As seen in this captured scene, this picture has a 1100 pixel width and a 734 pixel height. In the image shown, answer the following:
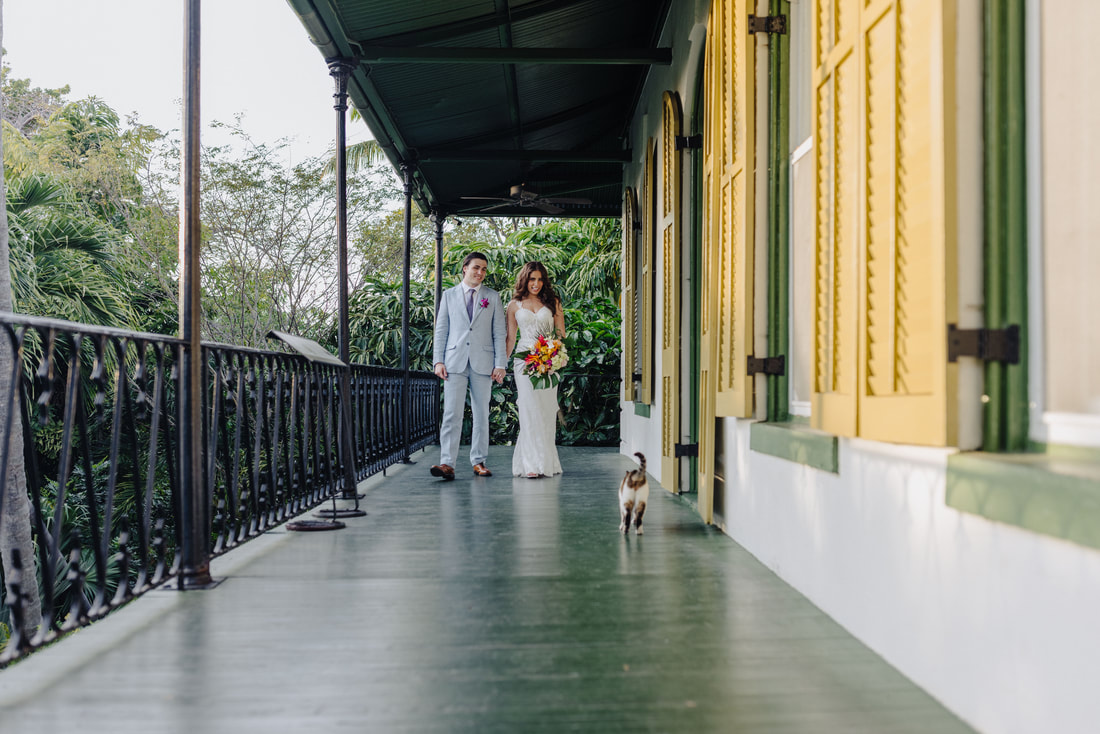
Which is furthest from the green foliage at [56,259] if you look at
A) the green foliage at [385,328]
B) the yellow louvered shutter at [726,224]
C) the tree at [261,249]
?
the yellow louvered shutter at [726,224]

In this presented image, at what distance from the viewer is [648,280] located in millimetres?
6820

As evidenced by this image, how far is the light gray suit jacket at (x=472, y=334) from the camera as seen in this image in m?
6.60

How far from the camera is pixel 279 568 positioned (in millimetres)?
3441

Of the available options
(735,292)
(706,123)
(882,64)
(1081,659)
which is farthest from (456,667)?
(706,123)

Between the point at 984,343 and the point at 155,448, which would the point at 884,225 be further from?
the point at 155,448

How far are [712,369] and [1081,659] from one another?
9.04ft

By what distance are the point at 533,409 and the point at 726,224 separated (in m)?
3.19

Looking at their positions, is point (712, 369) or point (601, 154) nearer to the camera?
point (712, 369)

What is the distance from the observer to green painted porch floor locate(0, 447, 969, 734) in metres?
1.88

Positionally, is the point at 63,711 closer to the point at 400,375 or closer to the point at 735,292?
the point at 735,292

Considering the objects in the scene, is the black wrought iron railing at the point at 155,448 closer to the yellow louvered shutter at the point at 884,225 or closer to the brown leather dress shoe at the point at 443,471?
the brown leather dress shoe at the point at 443,471

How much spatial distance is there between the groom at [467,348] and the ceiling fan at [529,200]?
9.55 ft

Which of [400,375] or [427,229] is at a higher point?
[427,229]

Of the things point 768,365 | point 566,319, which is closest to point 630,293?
point 566,319
